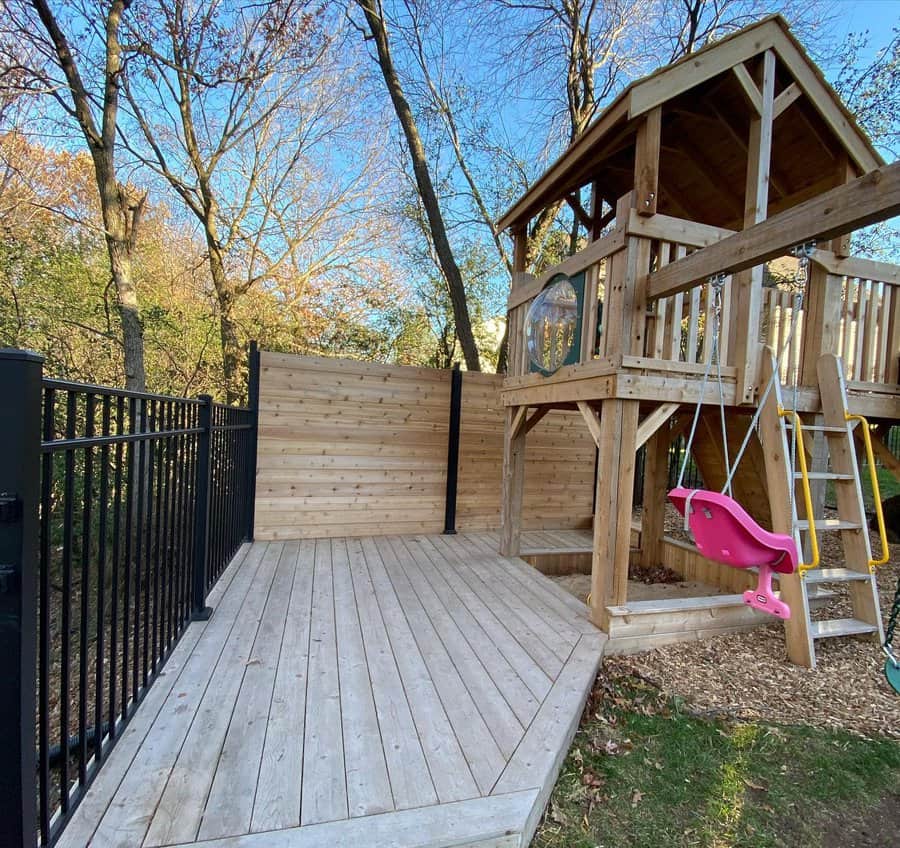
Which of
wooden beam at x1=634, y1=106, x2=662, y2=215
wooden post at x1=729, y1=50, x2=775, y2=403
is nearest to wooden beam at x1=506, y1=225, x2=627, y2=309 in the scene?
wooden beam at x1=634, y1=106, x2=662, y2=215

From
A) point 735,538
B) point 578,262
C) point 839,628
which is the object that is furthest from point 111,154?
point 839,628

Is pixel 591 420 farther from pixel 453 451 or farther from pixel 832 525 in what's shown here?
pixel 453 451

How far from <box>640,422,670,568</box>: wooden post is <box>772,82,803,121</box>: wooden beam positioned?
244 centimetres

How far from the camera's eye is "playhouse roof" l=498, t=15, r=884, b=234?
9.37 ft

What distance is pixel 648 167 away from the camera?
280 cm

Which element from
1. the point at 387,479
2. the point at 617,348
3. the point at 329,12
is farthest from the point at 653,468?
the point at 329,12

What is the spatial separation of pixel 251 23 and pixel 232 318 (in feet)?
13.2

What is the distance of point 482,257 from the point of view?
8.58 metres

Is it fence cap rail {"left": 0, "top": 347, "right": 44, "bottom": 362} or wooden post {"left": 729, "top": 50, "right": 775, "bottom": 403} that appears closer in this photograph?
fence cap rail {"left": 0, "top": 347, "right": 44, "bottom": 362}

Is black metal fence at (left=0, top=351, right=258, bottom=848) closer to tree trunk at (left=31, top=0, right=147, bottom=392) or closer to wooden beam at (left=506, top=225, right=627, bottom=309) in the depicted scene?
wooden beam at (left=506, top=225, right=627, bottom=309)

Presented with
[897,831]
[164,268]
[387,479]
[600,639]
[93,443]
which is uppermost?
[164,268]

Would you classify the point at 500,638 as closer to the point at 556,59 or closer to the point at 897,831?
the point at 897,831

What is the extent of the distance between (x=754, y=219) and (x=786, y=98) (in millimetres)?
863

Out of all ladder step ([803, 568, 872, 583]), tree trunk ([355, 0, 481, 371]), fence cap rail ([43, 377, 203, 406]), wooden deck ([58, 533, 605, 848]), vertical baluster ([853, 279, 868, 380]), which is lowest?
wooden deck ([58, 533, 605, 848])
